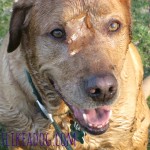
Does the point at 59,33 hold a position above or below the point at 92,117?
above

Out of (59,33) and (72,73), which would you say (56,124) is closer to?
(72,73)

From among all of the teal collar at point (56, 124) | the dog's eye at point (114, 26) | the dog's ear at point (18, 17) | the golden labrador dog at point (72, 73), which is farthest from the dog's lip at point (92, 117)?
the dog's eye at point (114, 26)

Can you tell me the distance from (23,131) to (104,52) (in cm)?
119

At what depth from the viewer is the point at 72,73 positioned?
9.51 ft

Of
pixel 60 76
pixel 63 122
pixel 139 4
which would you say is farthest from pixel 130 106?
pixel 139 4

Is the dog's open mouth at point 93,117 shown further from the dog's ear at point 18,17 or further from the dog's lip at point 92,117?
the dog's ear at point 18,17

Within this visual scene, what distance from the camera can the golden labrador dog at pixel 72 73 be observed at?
2877mm

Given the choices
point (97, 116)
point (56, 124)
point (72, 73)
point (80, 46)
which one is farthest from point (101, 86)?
point (56, 124)

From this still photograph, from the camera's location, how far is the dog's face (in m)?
2.82

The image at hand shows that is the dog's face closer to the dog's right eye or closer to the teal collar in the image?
the dog's right eye

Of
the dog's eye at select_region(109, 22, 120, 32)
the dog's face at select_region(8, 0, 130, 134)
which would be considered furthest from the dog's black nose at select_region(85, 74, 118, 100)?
the dog's eye at select_region(109, 22, 120, 32)

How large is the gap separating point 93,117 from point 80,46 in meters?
0.56

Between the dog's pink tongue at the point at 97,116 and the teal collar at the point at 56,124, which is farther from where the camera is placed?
the teal collar at the point at 56,124

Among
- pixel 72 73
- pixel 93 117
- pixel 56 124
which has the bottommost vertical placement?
pixel 56 124
